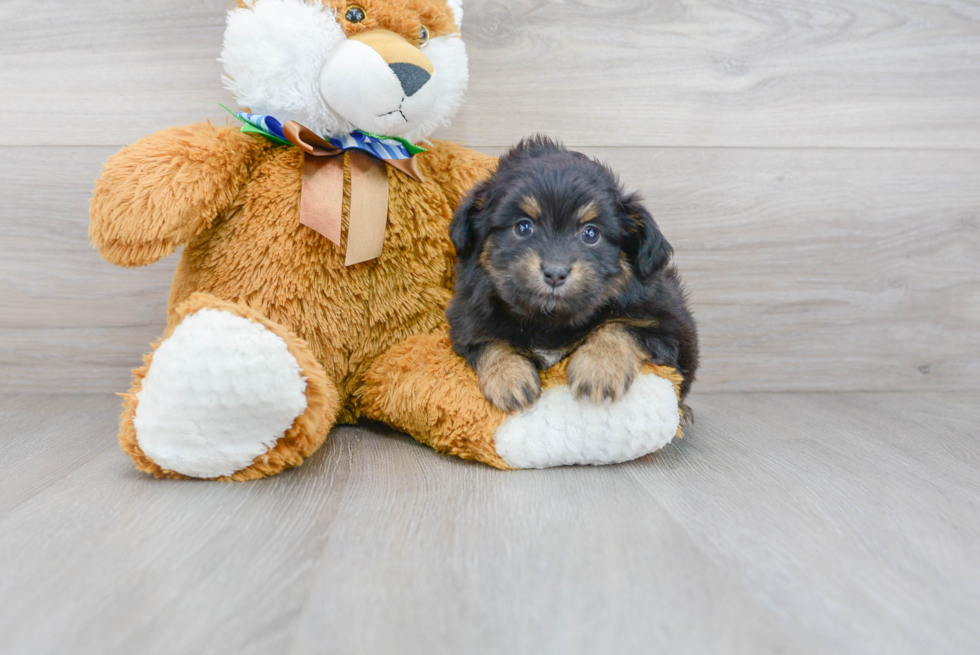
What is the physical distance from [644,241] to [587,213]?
6.0 inches

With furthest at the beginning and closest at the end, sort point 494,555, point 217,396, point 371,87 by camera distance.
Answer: point 371,87, point 217,396, point 494,555

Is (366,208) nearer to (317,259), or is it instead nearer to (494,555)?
(317,259)

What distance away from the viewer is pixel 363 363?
1820mm

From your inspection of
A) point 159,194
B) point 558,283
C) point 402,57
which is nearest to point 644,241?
point 558,283

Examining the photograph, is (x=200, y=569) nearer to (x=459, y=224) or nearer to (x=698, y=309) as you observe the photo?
(x=459, y=224)

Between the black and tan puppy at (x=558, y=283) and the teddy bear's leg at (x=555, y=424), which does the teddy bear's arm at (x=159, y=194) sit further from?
the teddy bear's leg at (x=555, y=424)

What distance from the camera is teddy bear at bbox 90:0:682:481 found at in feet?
4.57

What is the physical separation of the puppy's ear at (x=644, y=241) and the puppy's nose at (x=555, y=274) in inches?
8.7

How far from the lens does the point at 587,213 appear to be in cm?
149

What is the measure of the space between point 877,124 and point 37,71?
279 centimetres

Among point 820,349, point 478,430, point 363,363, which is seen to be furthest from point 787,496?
point 820,349

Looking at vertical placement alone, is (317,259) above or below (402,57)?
below

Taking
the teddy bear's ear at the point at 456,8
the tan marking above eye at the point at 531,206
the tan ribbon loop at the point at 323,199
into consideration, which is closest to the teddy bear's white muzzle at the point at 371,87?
the tan ribbon loop at the point at 323,199

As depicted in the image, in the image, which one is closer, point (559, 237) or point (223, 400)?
point (223, 400)
